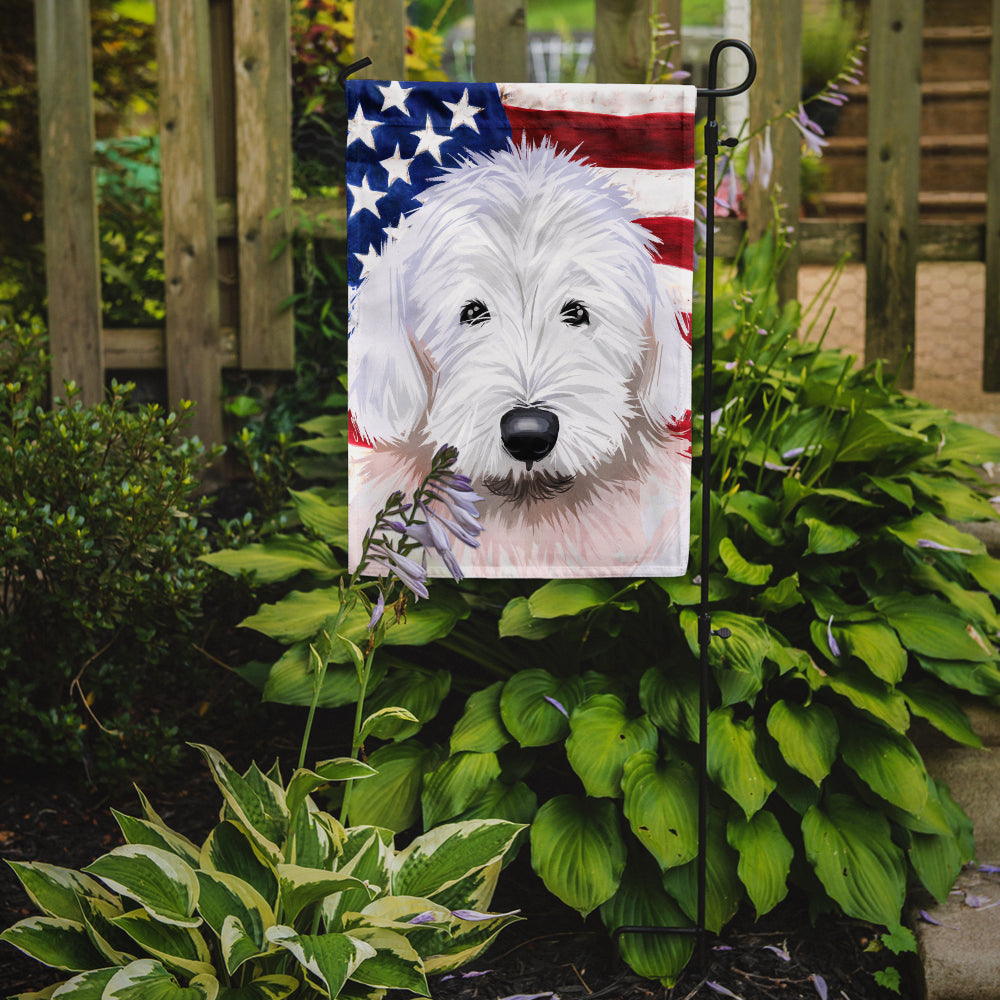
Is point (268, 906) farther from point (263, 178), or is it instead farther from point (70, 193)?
point (70, 193)

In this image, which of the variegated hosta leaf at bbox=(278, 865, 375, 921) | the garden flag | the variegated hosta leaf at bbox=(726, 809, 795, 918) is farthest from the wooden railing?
the variegated hosta leaf at bbox=(278, 865, 375, 921)

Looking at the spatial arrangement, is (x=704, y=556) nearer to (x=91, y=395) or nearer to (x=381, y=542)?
(x=381, y=542)

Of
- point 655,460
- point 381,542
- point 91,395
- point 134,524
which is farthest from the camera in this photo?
point 91,395

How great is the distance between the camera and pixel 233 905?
1.53 meters

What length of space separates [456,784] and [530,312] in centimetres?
88

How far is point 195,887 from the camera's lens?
1.49m

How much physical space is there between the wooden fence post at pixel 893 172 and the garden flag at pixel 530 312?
174 cm

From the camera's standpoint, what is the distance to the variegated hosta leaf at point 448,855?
1.65 metres

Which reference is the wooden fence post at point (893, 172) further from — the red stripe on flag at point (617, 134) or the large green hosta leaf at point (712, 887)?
the large green hosta leaf at point (712, 887)

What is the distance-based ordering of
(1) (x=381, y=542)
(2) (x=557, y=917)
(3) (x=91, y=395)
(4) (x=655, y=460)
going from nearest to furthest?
(1) (x=381, y=542)
(4) (x=655, y=460)
(2) (x=557, y=917)
(3) (x=91, y=395)

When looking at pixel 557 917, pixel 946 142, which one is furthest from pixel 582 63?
pixel 557 917

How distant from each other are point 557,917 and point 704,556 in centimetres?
79

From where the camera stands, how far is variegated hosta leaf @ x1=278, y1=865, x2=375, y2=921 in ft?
4.64

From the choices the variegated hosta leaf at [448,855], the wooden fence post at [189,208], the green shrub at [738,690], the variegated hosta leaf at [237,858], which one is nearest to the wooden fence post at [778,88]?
the green shrub at [738,690]
